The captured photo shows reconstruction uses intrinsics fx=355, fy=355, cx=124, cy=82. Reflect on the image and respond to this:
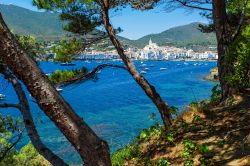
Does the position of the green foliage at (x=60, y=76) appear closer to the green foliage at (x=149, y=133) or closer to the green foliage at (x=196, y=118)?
the green foliage at (x=149, y=133)

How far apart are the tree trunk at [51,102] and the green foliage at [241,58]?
5134 millimetres

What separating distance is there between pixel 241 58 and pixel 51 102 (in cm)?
567

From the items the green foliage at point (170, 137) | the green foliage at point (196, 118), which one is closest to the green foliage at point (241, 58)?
the green foliage at point (196, 118)

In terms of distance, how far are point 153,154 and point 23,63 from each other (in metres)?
5.62

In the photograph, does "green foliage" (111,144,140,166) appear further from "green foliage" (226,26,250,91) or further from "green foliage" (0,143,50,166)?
"green foliage" (0,143,50,166)

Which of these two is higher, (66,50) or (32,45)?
(32,45)

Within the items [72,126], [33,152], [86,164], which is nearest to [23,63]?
[72,126]

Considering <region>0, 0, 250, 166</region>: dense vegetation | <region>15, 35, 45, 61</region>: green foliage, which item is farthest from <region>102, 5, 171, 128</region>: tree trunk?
<region>15, 35, 45, 61</region>: green foliage

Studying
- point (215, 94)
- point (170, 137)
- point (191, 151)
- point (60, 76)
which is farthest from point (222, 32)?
point (60, 76)

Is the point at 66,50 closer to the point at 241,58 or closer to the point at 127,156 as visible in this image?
the point at 127,156

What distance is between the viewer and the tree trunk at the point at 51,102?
3.58 m

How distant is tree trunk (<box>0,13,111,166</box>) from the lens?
3.58 meters

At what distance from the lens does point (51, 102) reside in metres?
3.75

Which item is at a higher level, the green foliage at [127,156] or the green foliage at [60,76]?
the green foliage at [60,76]
